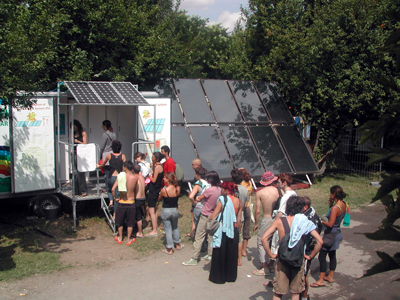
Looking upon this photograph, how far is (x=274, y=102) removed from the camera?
517 inches

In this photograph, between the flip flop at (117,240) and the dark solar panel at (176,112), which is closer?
the flip flop at (117,240)

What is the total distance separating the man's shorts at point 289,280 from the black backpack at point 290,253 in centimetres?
9

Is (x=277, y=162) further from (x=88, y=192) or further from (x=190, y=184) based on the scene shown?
(x=88, y=192)

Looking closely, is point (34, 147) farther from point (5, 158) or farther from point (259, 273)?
point (259, 273)

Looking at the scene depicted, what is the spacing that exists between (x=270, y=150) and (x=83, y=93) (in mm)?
6010

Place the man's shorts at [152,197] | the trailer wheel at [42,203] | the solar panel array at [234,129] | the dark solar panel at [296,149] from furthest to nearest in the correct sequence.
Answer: the dark solar panel at [296,149] < the solar panel array at [234,129] < the trailer wheel at [42,203] < the man's shorts at [152,197]

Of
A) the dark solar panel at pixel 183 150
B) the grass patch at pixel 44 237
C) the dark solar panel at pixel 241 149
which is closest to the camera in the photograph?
the grass patch at pixel 44 237

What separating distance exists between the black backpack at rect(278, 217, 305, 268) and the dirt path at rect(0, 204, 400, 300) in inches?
38.7

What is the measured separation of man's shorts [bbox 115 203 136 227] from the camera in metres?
7.74

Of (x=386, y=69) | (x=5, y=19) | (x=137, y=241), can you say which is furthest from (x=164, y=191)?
(x=386, y=69)

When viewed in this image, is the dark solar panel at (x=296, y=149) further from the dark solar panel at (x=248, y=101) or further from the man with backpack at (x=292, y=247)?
the man with backpack at (x=292, y=247)

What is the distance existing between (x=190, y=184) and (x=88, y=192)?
282cm

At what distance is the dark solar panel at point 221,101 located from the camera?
39.3ft

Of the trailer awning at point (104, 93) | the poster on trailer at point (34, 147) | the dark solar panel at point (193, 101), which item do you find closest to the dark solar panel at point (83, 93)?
the trailer awning at point (104, 93)
